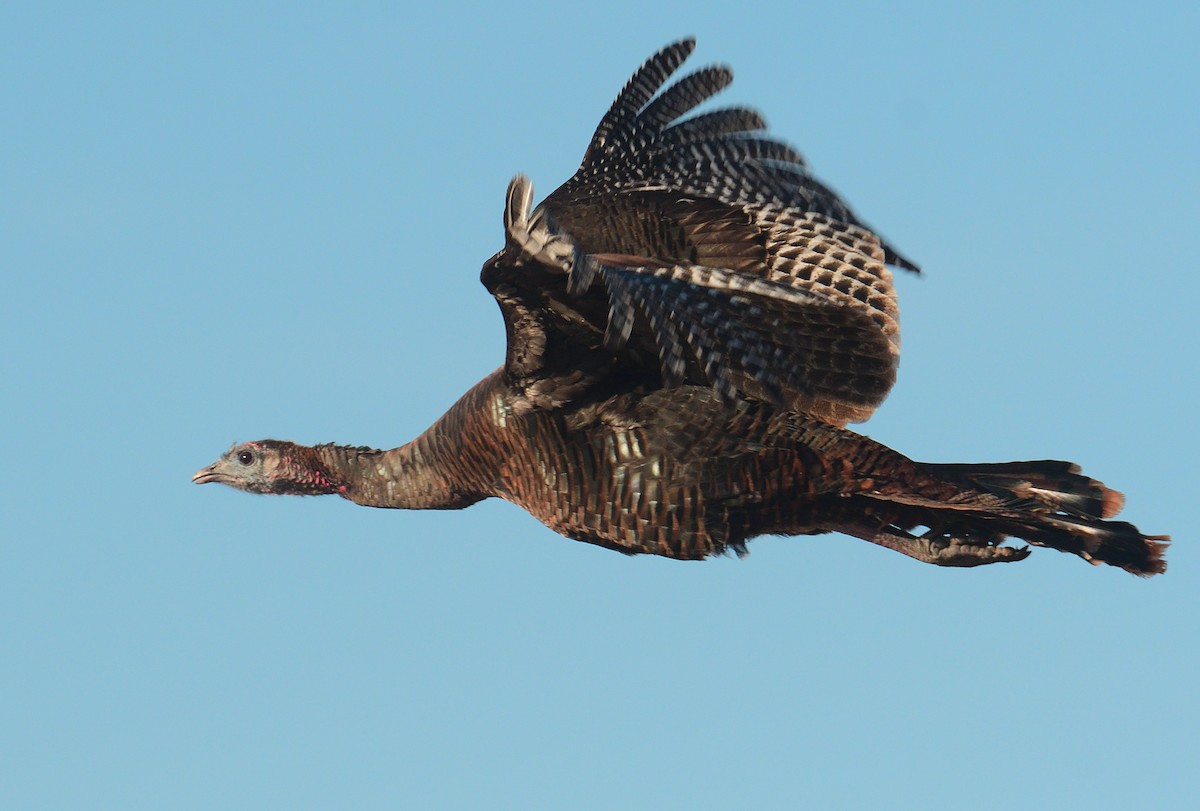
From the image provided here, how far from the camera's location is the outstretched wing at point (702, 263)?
344 inches

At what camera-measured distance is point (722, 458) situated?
10.2 m

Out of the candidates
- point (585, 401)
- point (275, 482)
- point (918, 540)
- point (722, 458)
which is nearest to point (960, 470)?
point (918, 540)

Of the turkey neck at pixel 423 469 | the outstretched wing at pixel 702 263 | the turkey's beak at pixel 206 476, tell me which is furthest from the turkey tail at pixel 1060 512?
the turkey's beak at pixel 206 476

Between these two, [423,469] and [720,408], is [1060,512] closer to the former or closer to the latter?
[720,408]

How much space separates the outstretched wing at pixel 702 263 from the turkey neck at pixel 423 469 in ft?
2.90

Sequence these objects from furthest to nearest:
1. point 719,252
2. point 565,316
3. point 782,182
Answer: point 719,252, point 782,182, point 565,316

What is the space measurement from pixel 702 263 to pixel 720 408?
108 cm

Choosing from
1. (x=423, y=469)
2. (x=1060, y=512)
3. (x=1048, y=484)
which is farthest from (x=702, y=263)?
(x=1060, y=512)

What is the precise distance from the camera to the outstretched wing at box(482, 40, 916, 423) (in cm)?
874

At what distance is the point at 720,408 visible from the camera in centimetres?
1025

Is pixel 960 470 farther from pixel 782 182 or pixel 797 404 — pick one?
pixel 782 182

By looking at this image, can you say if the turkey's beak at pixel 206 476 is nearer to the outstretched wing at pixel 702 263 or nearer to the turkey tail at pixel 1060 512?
the outstretched wing at pixel 702 263

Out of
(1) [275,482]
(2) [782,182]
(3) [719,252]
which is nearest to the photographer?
(2) [782,182]

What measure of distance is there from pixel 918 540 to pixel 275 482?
4203 mm
